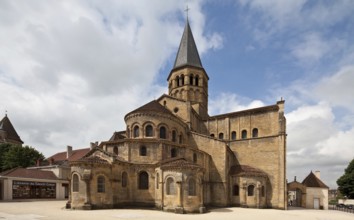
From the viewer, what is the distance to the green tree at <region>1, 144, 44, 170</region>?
159ft

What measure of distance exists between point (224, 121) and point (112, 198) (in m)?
20.3

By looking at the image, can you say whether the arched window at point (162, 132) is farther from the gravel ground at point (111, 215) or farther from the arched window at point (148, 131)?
the gravel ground at point (111, 215)

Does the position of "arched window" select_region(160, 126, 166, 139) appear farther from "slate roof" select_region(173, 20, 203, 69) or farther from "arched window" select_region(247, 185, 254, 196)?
"slate roof" select_region(173, 20, 203, 69)

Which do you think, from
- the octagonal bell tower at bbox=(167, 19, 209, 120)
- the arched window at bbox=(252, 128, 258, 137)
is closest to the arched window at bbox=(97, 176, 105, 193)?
the octagonal bell tower at bbox=(167, 19, 209, 120)

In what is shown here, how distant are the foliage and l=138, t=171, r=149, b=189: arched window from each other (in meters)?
31.1

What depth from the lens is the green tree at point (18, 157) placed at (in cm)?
4831

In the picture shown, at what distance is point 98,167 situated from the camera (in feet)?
86.2

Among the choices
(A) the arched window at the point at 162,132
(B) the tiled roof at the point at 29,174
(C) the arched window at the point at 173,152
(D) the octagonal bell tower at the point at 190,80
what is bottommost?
(B) the tiled roof at the point at 29,174

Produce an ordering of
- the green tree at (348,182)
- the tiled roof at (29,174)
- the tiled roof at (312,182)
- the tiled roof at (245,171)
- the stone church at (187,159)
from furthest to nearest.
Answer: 1. the green tree at (348,182)
2. the tiled roof at (312,182)
3. the tiled roof at (29,174)
4. the tiled roof at (245,171)
5. the stone church at (187,159)

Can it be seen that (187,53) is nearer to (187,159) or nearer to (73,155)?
(187,159)

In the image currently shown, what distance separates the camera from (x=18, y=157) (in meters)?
49.2

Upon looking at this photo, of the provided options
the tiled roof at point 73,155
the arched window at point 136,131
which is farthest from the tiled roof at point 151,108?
the tiled roof at point 73,155

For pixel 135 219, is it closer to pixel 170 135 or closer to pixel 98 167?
pixel 98 167


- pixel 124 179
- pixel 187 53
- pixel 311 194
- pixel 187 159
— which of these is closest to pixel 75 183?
pixel 124 179
